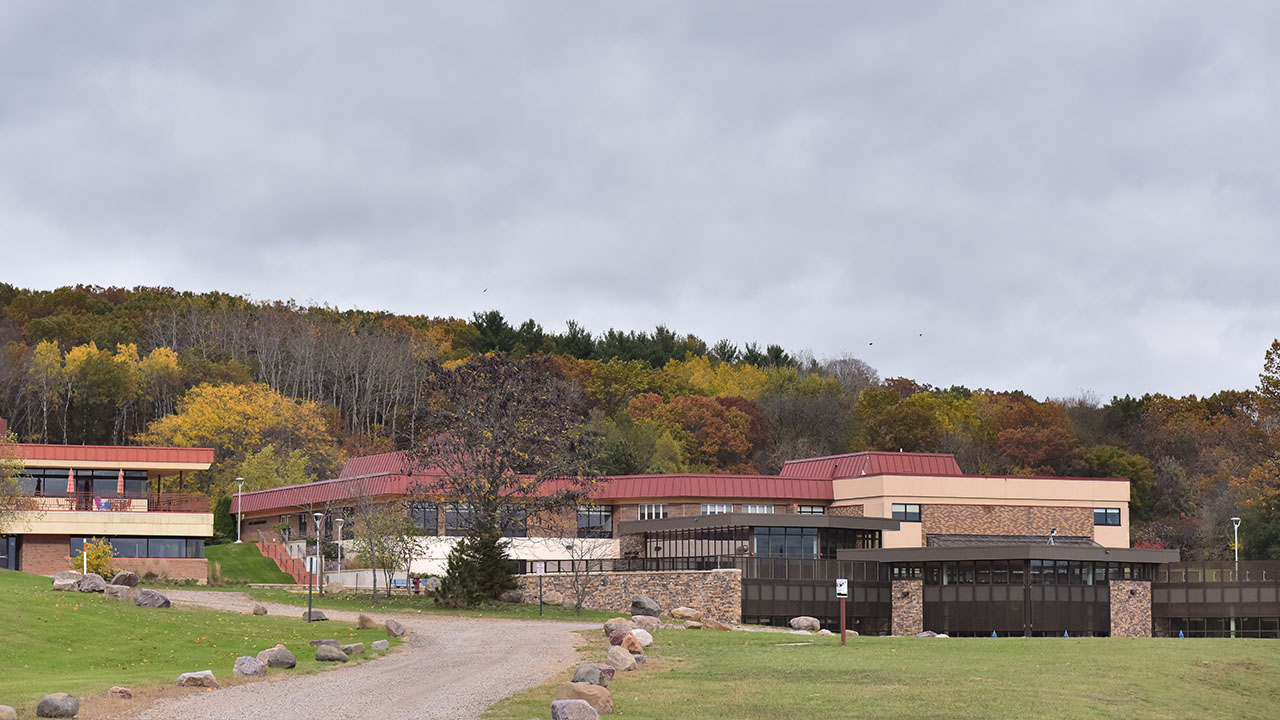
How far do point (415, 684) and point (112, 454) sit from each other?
42.1m

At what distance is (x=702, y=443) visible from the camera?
8894 cm

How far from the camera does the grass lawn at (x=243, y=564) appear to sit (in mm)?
61062

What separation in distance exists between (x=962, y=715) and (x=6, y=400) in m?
74.1

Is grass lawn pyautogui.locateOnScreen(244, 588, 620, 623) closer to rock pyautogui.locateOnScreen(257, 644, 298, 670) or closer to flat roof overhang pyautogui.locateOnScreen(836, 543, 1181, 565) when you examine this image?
flat roof overhang pyautogui.locateOnScreen(836, 543, 1181, 565)

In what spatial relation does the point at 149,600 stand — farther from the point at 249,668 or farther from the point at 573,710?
the point at 573,710

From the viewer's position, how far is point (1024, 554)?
175ft

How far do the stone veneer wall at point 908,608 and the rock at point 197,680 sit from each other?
35.8 metres

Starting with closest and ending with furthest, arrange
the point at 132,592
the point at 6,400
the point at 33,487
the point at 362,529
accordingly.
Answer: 1. the point at 132,592
2. the point at 362,529
3. the point at 33,487
4. the point at 6,400

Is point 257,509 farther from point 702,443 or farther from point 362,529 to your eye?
point 702,443

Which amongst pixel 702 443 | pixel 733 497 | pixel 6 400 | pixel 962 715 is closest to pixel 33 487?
pixel 6 400

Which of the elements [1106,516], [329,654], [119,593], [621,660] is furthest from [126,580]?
[1106,516]

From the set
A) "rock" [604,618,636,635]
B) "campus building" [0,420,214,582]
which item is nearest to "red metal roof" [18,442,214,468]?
"campus building" [0,420,214,582]

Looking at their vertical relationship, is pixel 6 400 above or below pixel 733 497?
above

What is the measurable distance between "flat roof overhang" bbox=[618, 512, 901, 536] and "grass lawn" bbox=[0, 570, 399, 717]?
915 inches
